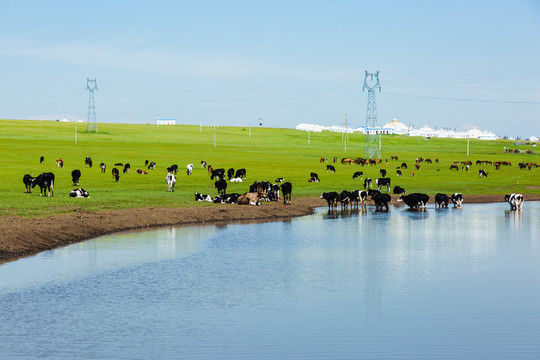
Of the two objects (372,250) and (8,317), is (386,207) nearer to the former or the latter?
(372,250)

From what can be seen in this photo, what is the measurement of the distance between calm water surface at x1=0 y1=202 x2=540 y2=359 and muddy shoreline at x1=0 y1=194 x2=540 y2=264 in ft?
4.22

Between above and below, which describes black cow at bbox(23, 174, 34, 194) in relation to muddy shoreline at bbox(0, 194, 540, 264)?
above

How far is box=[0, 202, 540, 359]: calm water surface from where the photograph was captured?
1600 cm

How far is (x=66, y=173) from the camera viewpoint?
7000 centimetres

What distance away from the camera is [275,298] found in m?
21.0

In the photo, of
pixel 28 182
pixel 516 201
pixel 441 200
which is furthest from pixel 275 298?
pixel 516 201

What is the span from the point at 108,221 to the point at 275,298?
1961 cm

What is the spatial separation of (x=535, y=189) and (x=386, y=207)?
27.6 meters

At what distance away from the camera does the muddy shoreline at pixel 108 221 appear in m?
30.4

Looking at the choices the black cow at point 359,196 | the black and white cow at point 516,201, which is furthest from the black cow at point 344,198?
the black and white cow at point 516,201

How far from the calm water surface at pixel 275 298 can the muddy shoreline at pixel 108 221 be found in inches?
50.6

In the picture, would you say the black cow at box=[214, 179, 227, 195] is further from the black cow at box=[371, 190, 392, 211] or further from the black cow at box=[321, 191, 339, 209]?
the black cow at box=[371, 190, 392, 211]

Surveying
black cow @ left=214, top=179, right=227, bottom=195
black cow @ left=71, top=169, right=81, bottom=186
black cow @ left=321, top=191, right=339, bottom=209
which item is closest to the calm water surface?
black cow @ left=321, top=191, right=339, bottom=209

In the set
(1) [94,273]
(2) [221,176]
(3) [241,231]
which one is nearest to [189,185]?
(2) [221,176]
